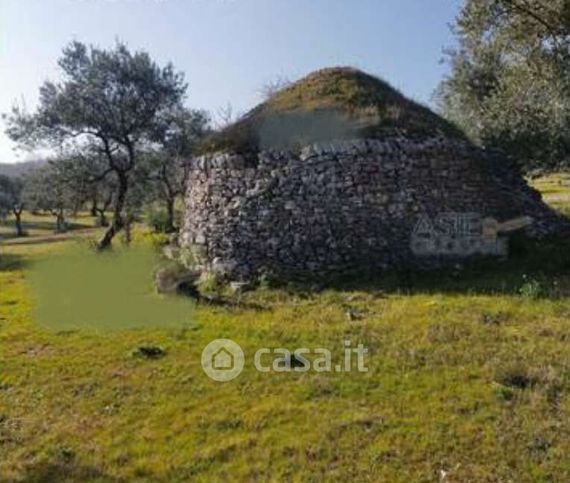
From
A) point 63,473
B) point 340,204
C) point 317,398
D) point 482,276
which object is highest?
point 340,204

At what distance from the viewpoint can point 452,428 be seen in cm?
663

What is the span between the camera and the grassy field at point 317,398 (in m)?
6.24

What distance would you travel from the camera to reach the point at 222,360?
8984 millimetres

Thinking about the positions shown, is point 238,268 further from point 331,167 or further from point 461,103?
point 461,103

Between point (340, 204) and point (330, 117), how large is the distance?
245 centimetres

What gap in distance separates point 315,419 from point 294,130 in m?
8.62

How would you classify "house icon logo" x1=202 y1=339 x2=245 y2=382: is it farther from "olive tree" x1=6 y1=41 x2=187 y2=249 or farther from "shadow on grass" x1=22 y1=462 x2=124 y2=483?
"olive tree" x1=6 y1=41 x2=187 y2=249

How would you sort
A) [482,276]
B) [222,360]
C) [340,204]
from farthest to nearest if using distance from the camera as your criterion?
[340,204] < [482,276] < [222,360]

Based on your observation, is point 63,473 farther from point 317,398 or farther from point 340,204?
point 340,204

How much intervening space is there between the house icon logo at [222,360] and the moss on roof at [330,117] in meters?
5.88

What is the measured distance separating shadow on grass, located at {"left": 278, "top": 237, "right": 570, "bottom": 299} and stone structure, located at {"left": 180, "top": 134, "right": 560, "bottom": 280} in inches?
15.0

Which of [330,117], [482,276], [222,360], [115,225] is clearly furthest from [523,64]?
[115,225]

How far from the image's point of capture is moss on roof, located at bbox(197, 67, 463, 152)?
14.1m

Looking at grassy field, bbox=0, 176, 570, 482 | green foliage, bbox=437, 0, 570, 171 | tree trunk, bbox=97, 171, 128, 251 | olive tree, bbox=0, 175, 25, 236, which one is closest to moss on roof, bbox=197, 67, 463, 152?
green foliage, bbox=437, 0, 570, 171
